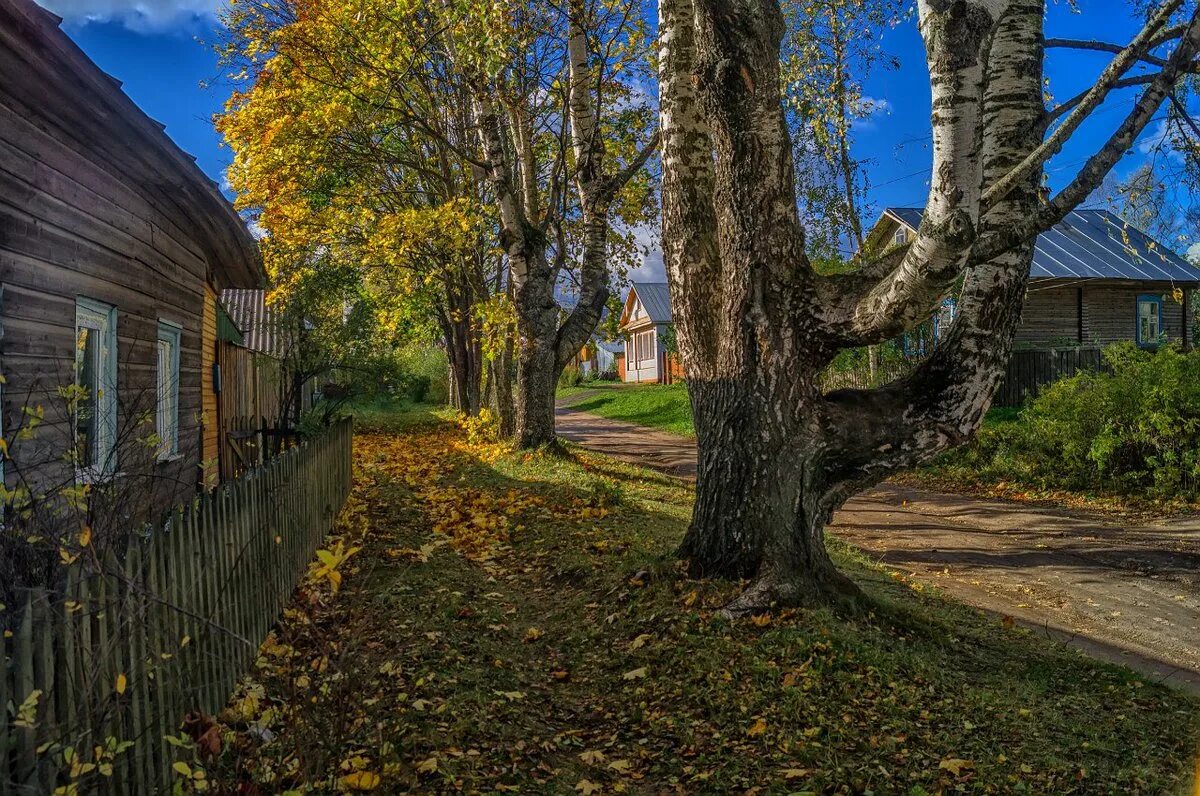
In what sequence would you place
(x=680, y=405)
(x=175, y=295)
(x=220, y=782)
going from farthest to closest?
(x=680, y=405) → (x=175, y=295) → (x=220, y=782)

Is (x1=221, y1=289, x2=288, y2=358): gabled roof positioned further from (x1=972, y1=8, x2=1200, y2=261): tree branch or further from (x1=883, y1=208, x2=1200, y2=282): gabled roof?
(x1=972, y1=8, x2=1200, y2=261): tree branch

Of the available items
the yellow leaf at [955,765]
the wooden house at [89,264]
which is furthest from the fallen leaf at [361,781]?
the yellow leaf at [955,765]

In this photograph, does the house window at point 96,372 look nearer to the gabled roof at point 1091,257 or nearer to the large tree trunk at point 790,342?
the large tree trunk at point 790,342

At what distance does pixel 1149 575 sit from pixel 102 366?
1067 cm

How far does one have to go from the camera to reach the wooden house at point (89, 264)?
17.3 feet

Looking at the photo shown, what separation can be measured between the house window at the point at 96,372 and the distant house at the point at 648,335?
39.3 metres

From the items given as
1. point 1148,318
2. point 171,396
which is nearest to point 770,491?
point 171,396

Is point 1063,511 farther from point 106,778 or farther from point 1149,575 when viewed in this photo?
point 106,778

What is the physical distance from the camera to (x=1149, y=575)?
8.80 metres

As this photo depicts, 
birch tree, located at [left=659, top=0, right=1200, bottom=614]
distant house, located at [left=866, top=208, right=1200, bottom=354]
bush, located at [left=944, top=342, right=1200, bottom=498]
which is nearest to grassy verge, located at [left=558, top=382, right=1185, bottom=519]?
bush, located at [left=944, top=342, right=1200, bottom=498]

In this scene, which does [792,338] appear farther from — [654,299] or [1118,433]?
[654,299]

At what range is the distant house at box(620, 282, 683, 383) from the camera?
5023 cm

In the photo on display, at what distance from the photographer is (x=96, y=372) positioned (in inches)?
288

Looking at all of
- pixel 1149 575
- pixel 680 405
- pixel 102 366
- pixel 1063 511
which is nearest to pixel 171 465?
pixel 102 366
